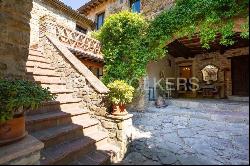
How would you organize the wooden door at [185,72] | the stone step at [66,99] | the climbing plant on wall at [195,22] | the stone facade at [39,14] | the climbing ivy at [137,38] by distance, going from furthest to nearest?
the wooden door at [185,72] → the stone facade at [39,14] → the climbing ivy at [137,38] → the stone step at [66,99] → the climbing plant on wall at [195,22]

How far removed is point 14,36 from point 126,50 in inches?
226

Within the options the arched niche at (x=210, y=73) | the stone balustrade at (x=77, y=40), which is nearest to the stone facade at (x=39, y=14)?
the stone balustrade at (x=77, y=40)

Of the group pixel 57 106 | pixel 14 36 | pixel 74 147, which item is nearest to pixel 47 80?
pixel 57 106

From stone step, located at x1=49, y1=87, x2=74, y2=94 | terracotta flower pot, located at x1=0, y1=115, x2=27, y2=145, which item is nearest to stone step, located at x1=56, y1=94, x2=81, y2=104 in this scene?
stone step, located at x1=49, y1=87, x2=74, y2=94

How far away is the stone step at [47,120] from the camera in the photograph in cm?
416

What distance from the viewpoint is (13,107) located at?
10.1 ft

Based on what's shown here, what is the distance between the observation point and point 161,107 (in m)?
9.78

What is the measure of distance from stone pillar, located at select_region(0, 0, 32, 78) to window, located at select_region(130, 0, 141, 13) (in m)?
8.05

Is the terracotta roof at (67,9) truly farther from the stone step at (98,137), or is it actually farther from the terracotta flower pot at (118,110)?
the stone step at (98,137)

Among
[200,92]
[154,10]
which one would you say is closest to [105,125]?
[154,10]

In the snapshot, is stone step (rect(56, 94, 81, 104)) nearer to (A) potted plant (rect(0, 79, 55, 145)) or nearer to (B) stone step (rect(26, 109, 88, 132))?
(B) stone step (rect(26, 109, 88, 132))

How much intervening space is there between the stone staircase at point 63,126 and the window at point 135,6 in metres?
6.89

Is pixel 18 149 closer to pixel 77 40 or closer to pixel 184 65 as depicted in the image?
pixel 77 40

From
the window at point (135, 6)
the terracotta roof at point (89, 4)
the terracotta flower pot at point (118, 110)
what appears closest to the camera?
the terracotta flower pot at point (118, 110)
